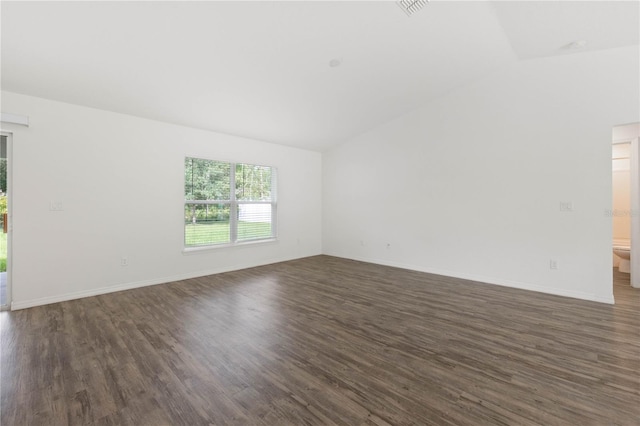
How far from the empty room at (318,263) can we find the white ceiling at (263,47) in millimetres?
28

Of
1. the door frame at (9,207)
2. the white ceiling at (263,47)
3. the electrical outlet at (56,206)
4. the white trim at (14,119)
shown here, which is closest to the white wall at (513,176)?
the white ceiling at (263,47)

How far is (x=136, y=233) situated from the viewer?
4.13 metres

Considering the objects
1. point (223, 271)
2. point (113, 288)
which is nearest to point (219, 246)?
point (223, 271)

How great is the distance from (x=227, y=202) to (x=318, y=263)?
2.25 m

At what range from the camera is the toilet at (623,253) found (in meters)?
4.45

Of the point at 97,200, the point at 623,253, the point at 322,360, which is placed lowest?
the point at 322,360

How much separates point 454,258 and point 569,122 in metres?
2.49

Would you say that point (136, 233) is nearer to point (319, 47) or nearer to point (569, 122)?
point (319, 47)

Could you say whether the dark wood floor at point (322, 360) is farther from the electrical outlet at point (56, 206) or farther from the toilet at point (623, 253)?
the toilet at point (623, 253)

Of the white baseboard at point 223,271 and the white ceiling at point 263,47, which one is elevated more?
the white ceiling at point 263,47

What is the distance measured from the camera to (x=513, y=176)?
4156mm

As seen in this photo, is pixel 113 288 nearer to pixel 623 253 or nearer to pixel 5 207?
pixel 5 207

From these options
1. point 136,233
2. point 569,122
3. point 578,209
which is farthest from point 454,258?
point 136,233

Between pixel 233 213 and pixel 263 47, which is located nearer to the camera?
pixel 263 47
